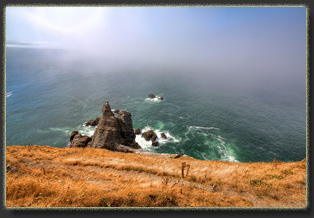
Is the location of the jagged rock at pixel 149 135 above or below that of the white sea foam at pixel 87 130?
below

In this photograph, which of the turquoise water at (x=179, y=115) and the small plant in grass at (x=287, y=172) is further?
the turquoise water at (x=179, y=115)

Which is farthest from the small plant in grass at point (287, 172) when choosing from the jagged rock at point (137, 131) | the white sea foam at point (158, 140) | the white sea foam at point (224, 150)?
the jagged rock at point (137, 131)

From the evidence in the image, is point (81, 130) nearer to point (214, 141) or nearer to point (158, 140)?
point (158, 140)

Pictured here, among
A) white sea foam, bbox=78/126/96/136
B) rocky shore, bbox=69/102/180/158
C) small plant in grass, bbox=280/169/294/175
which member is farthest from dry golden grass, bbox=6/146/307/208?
white sea foam, bbox=78/126/96/136

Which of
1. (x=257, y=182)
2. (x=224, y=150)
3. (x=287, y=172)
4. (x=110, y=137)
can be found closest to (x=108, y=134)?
(x=110, y=137)

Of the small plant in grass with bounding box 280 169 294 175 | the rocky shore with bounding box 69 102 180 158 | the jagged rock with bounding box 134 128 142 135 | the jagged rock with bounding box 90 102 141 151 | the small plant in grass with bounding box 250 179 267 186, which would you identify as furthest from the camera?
the jagged rock with bounding box 134 128 142 135

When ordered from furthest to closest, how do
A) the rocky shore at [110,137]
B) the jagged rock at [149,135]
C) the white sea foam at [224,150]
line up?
the jagged rock at [149,135] → the white sea foam at [224,150] → the rocky shore at [110,137]

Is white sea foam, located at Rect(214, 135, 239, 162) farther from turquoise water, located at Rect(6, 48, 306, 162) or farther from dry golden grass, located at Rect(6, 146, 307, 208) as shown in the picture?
dry golden grass, located at Rect(6, 146, 307, 208)

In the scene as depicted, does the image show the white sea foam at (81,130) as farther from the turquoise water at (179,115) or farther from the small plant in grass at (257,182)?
the small plant in grass at (257,182)
